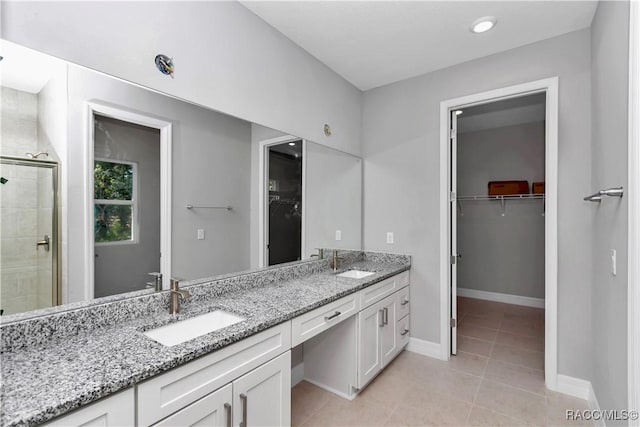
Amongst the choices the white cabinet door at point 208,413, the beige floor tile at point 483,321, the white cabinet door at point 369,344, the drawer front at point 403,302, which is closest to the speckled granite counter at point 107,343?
the white cabinet door at point 208,413

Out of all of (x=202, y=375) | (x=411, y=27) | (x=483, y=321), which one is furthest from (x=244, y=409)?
(x=483, y=321)

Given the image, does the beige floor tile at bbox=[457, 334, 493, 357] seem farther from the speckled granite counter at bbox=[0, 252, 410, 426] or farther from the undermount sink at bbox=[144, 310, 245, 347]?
the undermount sink at bbox=[144, 310, 245, 347]

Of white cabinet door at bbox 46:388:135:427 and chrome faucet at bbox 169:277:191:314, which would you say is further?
chrome faucet at bbox 169:277:191:314

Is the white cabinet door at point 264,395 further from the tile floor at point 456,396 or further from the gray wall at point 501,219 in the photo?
the gray wall at point 501,219

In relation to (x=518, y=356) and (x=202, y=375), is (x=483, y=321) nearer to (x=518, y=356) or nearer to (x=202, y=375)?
(x=518, y=356)

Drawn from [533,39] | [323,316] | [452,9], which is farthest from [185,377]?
[533,39]

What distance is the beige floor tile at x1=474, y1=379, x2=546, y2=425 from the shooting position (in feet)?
6.54

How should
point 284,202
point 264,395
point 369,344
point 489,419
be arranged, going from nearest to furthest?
point 264,395 < point 489,419 < point 369,344 < point 284,202

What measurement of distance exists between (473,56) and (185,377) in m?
2.97

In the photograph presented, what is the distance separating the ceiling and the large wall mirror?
781 millimetres

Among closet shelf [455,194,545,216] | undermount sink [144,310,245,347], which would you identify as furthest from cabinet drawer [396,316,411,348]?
closet shelf [455,194,545,216]

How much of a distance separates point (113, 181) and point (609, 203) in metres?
2.47

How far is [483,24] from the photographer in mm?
2117

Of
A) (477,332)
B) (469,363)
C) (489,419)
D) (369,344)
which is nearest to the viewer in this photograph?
(489,419)
